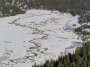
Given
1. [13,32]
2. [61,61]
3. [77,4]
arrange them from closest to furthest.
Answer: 1. [61,61]
2. [13,32]
3. [77,4]

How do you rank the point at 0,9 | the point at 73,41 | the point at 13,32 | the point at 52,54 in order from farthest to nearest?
the point at 0,9 < the point at 13,32 < the point at 73,41 < the point at 52,54

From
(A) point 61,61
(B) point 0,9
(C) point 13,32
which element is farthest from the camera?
(B) point 0,9

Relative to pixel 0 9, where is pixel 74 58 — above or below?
above

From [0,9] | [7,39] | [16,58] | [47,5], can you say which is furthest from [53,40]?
[47,5]

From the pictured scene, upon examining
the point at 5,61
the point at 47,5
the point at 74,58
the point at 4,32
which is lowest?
the point at 47,5

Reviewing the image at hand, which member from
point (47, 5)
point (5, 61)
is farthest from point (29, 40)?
point (47, 5)

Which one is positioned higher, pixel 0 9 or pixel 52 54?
pixel 52 54

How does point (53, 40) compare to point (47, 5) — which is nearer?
point (53, 40)

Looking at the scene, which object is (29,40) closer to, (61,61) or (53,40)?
(53,40)

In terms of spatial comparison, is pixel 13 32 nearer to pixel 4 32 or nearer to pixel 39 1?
pixel 4 32
